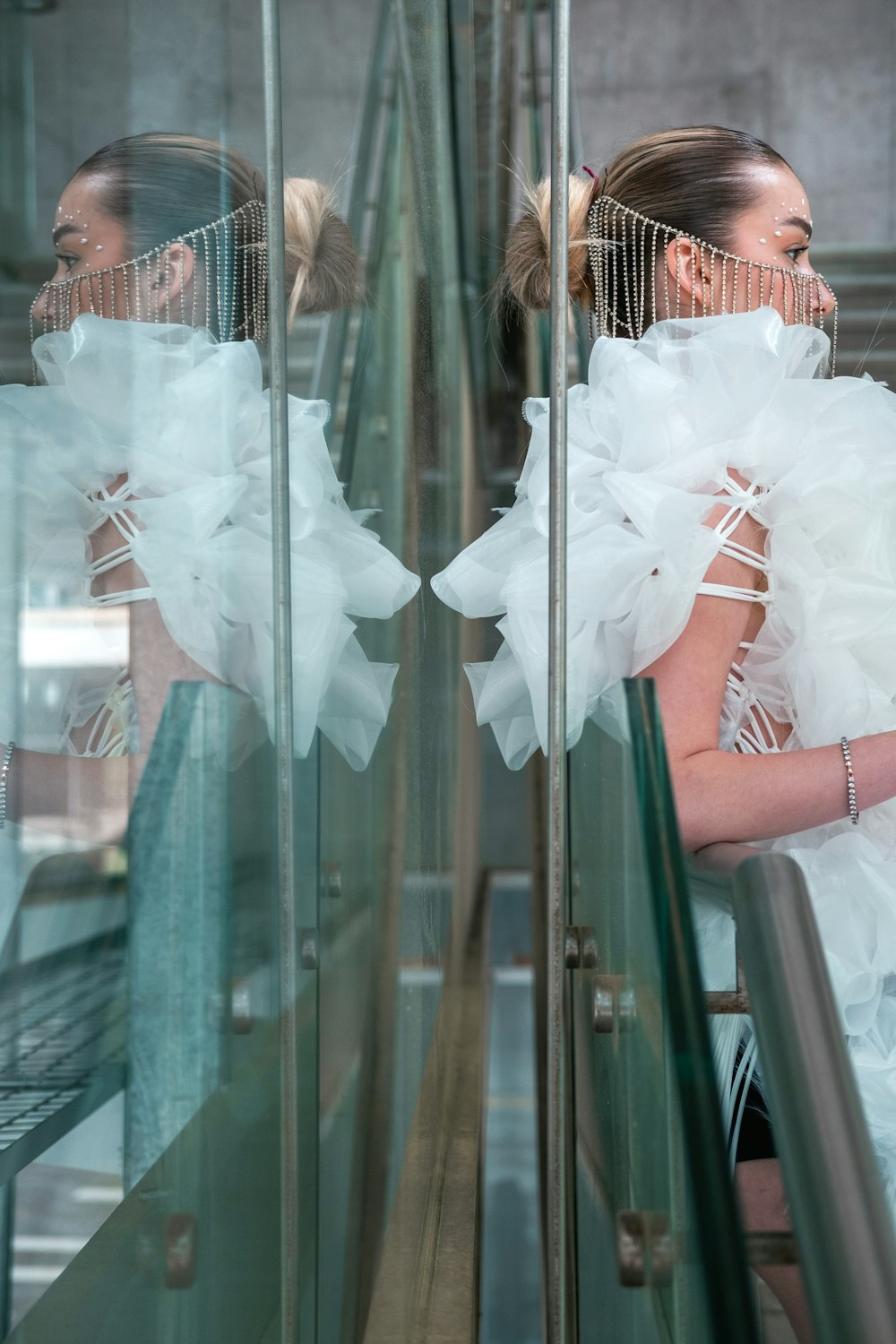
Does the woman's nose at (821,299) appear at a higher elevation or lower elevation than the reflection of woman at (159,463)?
higher

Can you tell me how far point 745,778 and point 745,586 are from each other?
186mm

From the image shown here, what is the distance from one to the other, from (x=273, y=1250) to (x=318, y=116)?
3.90ft

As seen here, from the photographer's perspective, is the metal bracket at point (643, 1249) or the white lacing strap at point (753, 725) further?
the white lacing strap at point (753, 725)

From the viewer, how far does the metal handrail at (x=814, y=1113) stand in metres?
0.57

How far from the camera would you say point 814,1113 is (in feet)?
2.03

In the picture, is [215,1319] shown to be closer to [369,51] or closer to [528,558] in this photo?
[528,558]

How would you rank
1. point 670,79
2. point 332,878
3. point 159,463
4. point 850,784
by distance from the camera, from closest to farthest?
point 159,463 < point 850,784 < point 332,878 < point 670,79

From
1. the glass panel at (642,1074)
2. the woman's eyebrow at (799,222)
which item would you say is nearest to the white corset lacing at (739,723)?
the glass panel at (642,1074)

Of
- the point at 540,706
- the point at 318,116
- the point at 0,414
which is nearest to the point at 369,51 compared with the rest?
the point at 318,116

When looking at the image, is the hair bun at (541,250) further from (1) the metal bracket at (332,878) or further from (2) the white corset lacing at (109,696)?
(2) the white corset lacing at (109,696)

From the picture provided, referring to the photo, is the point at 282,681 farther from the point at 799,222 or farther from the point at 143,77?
the point at 799,222

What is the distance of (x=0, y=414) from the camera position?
0.68 meters

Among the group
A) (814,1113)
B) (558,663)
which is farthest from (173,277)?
(814,1113)

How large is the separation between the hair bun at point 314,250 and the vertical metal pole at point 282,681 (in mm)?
219
